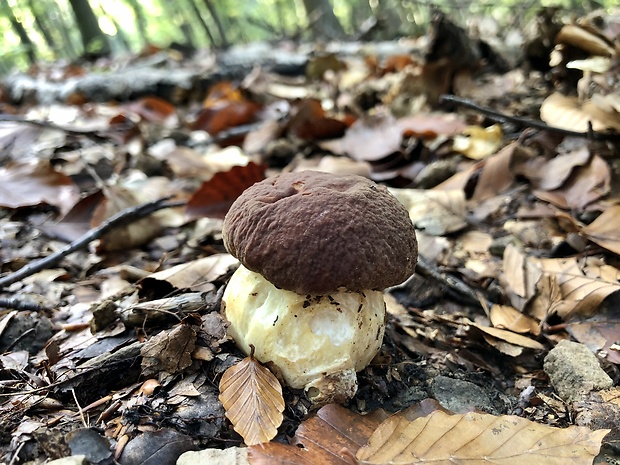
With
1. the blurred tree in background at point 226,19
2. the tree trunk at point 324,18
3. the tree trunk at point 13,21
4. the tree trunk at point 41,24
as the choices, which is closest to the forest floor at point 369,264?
the blurred tree in background at point 226,19

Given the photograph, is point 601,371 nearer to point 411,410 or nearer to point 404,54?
point 411,410

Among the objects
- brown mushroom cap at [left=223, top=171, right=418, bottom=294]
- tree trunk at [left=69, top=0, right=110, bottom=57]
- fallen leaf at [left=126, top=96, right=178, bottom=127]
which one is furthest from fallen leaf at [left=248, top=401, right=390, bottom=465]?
tree trunk at [left=69, top=0, right=110, bottom=57]

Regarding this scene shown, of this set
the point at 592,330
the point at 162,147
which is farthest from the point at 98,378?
the point at 162,147

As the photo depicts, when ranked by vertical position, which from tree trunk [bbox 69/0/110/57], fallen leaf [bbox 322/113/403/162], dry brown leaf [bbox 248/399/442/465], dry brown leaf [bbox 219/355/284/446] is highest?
tree trunk [bbox 69/0/110/57]

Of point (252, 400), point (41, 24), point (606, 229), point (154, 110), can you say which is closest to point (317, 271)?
point (252, 400)

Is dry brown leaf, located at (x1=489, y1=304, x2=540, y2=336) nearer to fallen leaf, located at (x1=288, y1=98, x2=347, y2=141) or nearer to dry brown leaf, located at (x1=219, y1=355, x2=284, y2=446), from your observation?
dry brown leaf, located at (x1=219, y1=355, x2=284, y2=446)

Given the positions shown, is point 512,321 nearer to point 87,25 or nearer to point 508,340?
point 508,340

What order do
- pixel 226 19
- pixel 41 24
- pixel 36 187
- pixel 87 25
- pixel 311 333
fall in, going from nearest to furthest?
pixel 311 333 < pixel 36 187 < pixel 87 25 < pixel 41 24 < pixel 226 19
